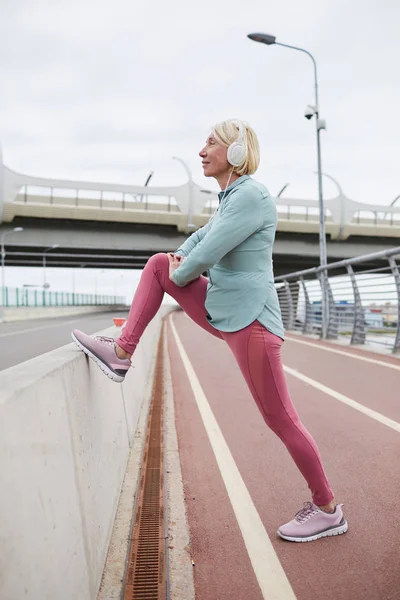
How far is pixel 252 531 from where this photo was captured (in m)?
3.06

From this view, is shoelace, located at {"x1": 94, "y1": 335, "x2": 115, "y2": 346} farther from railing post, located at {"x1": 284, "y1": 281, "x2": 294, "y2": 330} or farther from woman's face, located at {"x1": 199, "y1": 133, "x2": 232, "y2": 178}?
railing post, located at {"x1": 284, "y1": 281, "x2": 294, "y2": 330}

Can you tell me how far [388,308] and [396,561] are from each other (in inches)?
337

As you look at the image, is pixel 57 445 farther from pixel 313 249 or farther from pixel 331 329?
pixel 313 249

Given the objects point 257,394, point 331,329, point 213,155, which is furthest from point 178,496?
point 331,329

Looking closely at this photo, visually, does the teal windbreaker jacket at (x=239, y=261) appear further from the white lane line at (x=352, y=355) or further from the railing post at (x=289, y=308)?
the railing post at (x=289, y=308)

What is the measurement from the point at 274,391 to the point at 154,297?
0.76 meters

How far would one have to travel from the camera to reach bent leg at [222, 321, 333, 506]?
9.18ft

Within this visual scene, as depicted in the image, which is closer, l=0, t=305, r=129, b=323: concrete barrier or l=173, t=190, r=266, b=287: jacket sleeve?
l=173, t=190, r=266, b=287: jacket sleeve

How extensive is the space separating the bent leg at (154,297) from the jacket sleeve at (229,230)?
0.60 ft

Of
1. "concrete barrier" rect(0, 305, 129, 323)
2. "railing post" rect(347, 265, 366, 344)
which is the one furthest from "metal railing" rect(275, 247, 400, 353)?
"concrete barrier" rect(0, 305, 129, 323)

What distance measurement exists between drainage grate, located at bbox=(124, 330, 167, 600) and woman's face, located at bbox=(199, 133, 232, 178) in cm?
188

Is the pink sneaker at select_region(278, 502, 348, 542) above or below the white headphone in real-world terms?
below

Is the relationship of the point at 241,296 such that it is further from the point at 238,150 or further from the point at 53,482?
the point at 53,482

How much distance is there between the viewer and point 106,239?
151 ft
